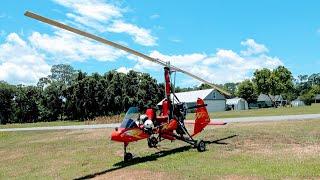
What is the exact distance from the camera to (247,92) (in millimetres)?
122000

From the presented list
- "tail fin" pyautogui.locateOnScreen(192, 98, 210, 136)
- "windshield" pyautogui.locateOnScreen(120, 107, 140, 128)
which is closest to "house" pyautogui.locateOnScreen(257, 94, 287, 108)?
"tail fin" pyautogui.locateOnScreen(192, 98, 210, 136)

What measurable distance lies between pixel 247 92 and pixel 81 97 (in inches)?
2373

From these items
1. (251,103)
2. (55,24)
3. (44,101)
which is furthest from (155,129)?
(251,103)

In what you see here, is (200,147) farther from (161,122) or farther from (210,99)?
(210,99)

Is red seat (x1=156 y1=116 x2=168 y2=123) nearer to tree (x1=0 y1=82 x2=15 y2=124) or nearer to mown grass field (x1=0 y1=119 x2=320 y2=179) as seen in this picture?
mown grass field (x1=0 y1=119 x2=320 y2=179)

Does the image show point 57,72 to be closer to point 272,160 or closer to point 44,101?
point 44,101

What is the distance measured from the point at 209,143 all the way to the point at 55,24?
10142 mm

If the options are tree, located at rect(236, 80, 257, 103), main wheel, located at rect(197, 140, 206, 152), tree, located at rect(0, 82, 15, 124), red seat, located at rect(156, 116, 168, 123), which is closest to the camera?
main wheel, located at rect(197, 140, 206, 152)

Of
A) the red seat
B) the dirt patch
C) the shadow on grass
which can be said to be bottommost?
the dirt patch

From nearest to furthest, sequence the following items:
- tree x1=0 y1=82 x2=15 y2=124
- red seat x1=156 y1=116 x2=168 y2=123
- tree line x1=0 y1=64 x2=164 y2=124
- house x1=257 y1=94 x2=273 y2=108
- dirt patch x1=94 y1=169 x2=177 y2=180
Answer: dirt patch x1=94 y1=169 x2=177 y2=180 → red seat x1=156 y1=116 x2=168 y2=123 → tree line x1=0 y1=64 x2=164 y2=124 → tree x1=0 y1=82 x2=15 y2=124 → house x1=257 y1=94 x2=273 y2=108

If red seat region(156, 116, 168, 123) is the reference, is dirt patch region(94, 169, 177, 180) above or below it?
below

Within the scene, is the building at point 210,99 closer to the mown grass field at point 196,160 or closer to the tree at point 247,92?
the tree at point 247,92

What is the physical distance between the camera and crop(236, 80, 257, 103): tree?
122m

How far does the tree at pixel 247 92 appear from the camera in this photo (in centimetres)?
12175
